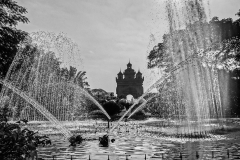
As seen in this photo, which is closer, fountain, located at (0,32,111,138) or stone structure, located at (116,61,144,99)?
fountain, located at (0,32,111,138)

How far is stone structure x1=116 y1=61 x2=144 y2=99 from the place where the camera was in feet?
371

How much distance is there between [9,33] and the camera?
757 inches

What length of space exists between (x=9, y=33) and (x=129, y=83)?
97953 mm

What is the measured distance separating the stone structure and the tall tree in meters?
91.7

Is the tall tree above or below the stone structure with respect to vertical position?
below

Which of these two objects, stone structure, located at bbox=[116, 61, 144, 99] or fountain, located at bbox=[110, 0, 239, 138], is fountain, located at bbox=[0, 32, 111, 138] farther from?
stone structure, located at bbox=[116, 61, 144, 99]

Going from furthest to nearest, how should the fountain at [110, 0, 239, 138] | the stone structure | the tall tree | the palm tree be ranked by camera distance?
the stone structure, the palm tree, the fountain at [110, 0, 239, 138], the tall tree

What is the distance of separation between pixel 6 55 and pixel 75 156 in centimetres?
1333

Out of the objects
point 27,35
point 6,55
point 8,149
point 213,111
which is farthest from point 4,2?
point 213,111

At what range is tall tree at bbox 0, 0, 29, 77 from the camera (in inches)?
744

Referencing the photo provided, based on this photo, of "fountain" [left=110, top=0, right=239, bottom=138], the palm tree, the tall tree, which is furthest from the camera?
the palm tree

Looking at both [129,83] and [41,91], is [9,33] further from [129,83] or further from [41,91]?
[129,83]

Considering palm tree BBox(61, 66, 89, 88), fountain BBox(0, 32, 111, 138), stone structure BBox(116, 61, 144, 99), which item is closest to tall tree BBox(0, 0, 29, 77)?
fountain BBox(0, 32, 111, 138)

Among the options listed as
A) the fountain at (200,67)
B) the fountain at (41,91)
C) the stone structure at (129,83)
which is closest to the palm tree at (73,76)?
the fountain at (41,91)
